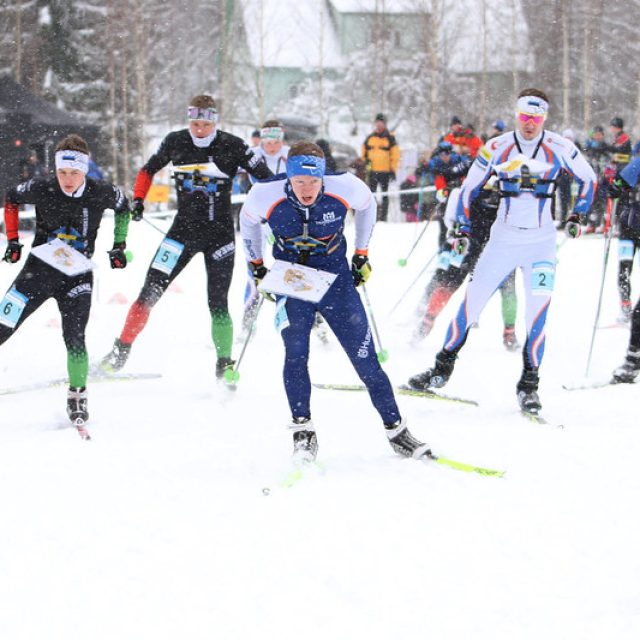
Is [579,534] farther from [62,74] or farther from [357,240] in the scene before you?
[62,74]

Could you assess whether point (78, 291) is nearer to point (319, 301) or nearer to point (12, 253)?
point (12, 253)

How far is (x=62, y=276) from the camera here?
19.9ft

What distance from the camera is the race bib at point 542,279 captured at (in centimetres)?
624

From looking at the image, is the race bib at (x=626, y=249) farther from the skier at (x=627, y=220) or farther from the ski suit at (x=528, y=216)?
the ski suit at (x=528, y=216)

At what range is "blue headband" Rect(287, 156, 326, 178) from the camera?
15.7 ft

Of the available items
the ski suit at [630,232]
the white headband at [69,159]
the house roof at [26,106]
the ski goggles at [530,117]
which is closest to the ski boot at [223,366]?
the white headband at [69,159]

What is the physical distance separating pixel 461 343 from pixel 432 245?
9.83 m

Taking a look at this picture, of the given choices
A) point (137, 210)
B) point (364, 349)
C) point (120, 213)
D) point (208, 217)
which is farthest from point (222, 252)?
point (364, 349)

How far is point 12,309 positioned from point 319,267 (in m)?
2.24

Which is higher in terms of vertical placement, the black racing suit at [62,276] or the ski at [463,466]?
the black racing suit at [62,276]

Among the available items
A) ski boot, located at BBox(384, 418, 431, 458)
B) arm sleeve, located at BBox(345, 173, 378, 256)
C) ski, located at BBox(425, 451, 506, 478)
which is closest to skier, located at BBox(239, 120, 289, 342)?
arm sleeve, located at BBox(345, 173, 378, 256)

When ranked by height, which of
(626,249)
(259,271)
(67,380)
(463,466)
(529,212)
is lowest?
(67,380)

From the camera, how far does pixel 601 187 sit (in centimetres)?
1648

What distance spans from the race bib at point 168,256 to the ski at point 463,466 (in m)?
2.98
